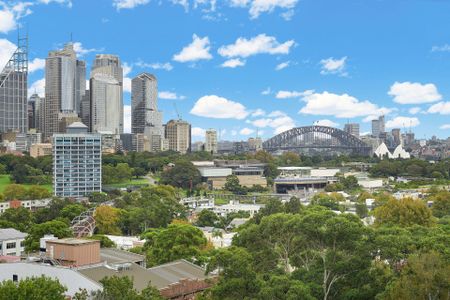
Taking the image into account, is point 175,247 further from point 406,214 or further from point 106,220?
point 106,220

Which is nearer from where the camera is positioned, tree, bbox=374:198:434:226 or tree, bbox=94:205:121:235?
tree, bbox=374:198:434:226

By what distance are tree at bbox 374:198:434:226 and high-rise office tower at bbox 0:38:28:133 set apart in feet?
319

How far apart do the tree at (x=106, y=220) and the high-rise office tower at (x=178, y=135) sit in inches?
3792

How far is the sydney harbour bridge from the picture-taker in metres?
A: 155

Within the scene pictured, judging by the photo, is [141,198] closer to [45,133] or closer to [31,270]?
[31,270]


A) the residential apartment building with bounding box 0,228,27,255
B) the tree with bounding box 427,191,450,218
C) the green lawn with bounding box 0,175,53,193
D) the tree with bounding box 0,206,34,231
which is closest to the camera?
the residential apartment building with bounding box 0,228,27,255

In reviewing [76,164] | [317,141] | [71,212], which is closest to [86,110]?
[317,141]

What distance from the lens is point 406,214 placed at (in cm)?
3219

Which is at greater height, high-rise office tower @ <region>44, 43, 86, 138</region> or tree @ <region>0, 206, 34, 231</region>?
high-rise office tower @ <region>44, 43, 86, 138</region>

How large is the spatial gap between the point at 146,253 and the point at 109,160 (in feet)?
182

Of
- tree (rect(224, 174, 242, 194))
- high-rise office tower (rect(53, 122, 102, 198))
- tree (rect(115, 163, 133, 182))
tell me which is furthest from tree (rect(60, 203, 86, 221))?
tree (rect(224, 174, 242, 194))

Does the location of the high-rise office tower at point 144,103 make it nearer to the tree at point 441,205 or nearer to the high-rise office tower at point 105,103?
the high-rise office tower at point 105,103

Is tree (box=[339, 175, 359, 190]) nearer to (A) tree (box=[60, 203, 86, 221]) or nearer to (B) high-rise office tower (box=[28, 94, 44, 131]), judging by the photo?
(A) tree (box=[60, 203, 86, 221])

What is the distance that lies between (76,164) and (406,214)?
113 ft
